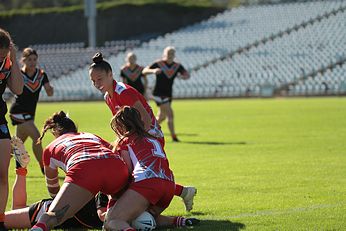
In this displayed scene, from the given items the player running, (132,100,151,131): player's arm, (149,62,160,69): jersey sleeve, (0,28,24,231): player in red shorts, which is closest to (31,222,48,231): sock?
(0,28,24,231): player in red shorts

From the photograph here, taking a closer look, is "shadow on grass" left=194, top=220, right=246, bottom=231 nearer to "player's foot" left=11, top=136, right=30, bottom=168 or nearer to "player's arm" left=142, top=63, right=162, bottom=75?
"player's foot" left=11, top=136, right=30, bottom=168

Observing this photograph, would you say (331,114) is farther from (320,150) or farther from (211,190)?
(211,190)

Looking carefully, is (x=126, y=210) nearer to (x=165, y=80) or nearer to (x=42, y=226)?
(x=42, y=226)

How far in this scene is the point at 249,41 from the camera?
149ft

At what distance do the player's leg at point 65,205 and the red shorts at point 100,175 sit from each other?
6 centimetres

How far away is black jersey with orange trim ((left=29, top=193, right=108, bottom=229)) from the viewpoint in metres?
7.67

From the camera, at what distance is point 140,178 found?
7.40 m

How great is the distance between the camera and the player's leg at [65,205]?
7.02 meters

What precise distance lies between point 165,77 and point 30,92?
20.1 feet

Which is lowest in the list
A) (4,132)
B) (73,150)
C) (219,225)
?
(219,225)

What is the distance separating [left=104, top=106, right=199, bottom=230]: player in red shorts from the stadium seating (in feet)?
95.0

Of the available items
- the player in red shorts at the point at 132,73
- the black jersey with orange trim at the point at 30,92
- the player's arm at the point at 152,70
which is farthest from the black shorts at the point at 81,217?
the player in red shorts at the point at 132,73

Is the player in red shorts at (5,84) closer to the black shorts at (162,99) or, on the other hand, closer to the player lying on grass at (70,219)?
the player lying on grass at (70,219)

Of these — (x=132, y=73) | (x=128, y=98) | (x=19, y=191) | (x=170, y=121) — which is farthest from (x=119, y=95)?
(x=132, y=73)
